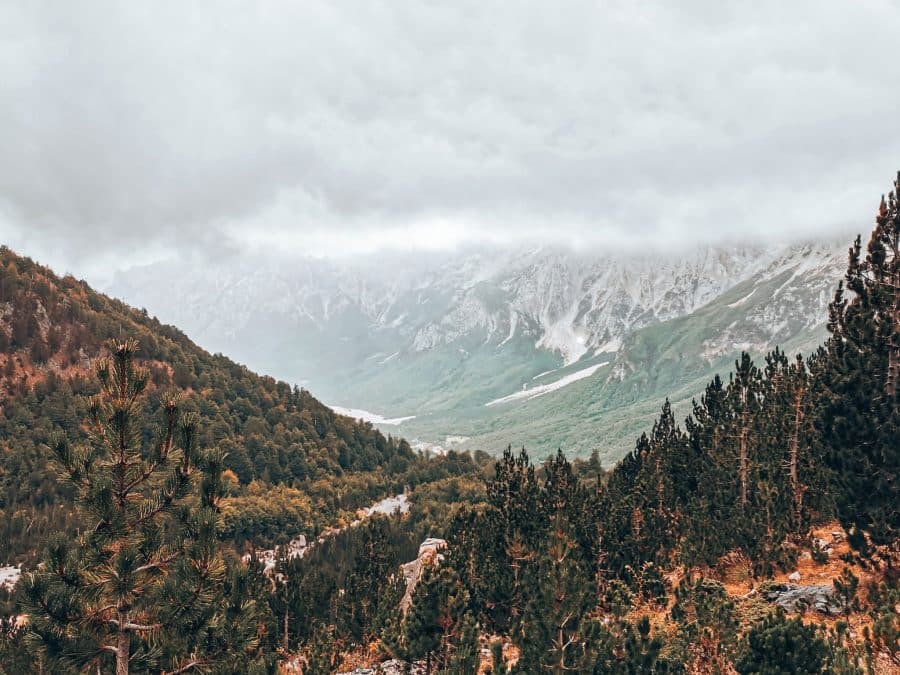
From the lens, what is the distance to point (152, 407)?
125188 millimetres

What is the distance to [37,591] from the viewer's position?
10914mm

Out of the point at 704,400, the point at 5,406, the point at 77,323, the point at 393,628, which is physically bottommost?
the point at 393,628

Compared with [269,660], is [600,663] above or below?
below

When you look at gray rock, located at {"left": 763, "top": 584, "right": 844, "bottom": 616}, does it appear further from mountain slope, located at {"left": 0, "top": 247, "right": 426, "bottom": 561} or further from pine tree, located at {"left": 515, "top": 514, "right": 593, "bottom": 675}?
mountain slope, located at {"left": 0, "top": 247, "right": 426, "bottom": 561}

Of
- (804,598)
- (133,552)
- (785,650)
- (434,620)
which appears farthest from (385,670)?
(133,552)

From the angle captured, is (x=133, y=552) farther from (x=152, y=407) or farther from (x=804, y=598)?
(x=152, y=407)

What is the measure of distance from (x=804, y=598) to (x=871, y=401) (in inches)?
359

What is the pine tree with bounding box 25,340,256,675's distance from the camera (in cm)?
1114

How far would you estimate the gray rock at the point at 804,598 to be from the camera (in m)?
22.4

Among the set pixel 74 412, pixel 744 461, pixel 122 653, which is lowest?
pixel 744 461

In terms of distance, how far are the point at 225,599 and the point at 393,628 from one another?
23878 millimetres

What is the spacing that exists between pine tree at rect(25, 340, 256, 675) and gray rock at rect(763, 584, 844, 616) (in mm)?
21724

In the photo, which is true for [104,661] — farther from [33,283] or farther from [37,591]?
[33,283]

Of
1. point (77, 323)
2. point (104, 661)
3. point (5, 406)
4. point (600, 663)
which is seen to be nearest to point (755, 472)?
point (600, 663)
